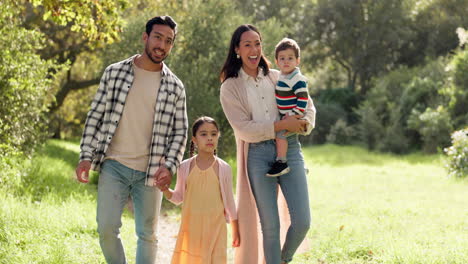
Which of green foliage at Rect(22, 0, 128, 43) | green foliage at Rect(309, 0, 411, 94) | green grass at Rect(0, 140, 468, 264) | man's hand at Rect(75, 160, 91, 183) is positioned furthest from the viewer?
green foliage at Rect(309, 0, 411, 94)

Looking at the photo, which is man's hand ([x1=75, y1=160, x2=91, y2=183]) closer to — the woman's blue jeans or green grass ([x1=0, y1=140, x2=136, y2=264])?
the woman's blue jeans

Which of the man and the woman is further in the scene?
the woman

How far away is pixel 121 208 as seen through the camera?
3980 mm

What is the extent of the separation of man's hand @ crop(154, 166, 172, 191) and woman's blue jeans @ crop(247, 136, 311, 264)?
0.78 m

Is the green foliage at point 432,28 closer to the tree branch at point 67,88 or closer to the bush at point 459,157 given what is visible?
the bush at point 459,157

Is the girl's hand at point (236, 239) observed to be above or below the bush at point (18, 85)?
below

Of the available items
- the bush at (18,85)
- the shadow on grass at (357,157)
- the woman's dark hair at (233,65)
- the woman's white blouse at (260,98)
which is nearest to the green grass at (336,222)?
the bush at (18,85)

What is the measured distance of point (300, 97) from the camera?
4.41 meters

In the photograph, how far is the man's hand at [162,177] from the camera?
12.9ft

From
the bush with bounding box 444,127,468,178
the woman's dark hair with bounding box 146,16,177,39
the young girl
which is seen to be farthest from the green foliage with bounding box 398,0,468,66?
the woman's dark hair with bounding box 146,16,177,39

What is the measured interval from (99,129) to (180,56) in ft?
32.4

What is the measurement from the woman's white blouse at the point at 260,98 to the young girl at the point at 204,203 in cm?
39

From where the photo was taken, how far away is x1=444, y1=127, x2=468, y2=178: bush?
12.5 meters

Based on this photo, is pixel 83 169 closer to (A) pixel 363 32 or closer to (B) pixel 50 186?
(B) pixel 50 186
